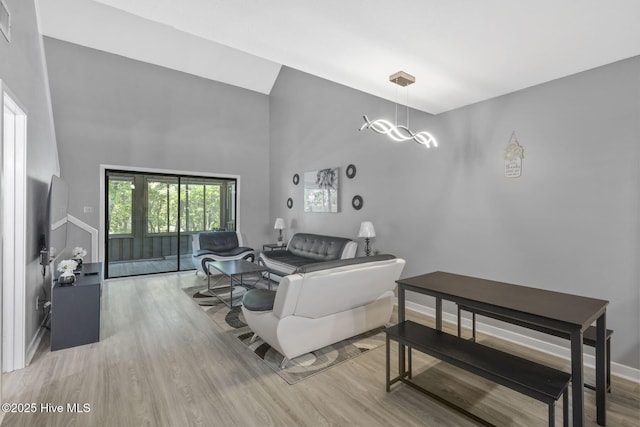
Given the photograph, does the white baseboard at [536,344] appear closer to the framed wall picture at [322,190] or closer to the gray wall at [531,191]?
the gray wall at [531,191]

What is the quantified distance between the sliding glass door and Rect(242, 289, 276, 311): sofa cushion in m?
4.19

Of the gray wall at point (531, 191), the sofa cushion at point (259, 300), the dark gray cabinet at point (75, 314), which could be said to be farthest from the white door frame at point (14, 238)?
the gray wall at point (531, 191)

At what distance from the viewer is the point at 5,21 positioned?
2105 millimetres

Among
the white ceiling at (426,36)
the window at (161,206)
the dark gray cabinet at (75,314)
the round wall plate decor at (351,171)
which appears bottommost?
the dark gray cabinet at (75,314)

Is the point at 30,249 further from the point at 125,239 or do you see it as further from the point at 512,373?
the point at 512,373

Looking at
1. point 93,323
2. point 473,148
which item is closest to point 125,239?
point 93,323

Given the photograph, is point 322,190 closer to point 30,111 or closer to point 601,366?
point 30,111

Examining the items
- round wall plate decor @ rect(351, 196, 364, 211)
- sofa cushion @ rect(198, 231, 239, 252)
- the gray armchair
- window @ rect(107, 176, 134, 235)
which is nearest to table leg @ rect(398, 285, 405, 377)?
round wall plate decor @ rect(351, 196, 364, 211)

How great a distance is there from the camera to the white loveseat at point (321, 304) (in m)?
2.41

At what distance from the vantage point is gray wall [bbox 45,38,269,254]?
5.36 meters

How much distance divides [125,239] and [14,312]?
150 inches

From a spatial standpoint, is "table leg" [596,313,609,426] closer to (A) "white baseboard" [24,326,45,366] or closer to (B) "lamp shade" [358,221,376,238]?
(B) "lamp shade" [358,221,376,238]

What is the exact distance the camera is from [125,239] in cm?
594

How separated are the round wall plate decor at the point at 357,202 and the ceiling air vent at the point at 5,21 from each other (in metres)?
4.19
